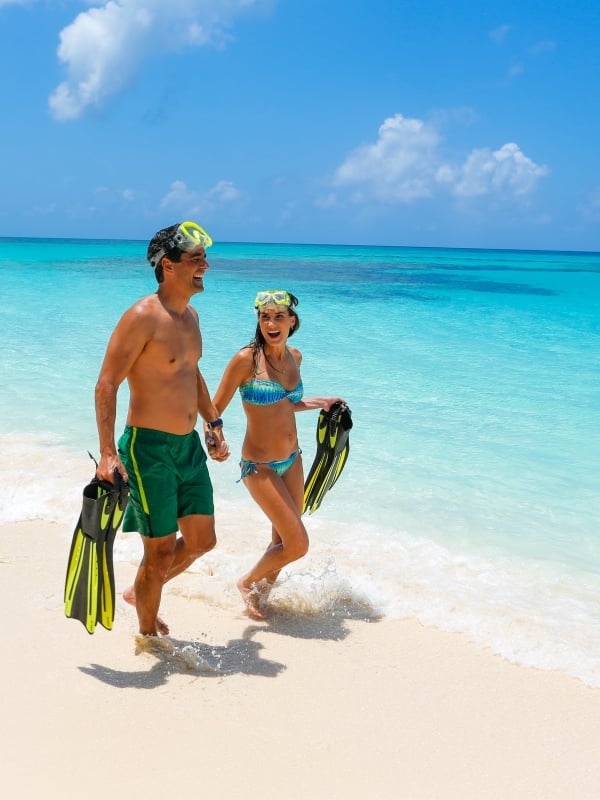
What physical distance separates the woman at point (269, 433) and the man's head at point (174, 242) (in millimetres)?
564

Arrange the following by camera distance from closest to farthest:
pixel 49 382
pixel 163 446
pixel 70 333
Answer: pixel 163 446
pixel 49 382
pixel 70 333

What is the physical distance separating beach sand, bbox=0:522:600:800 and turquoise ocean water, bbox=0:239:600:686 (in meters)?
0.31

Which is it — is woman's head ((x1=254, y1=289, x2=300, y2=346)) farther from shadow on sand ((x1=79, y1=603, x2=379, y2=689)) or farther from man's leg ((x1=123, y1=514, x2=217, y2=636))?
shadow on sand ((x1=79, y1=603, x2=379, y2=689))

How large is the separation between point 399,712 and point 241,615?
1071 millimetres

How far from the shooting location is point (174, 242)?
3178 mm

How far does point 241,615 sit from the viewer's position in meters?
3.79

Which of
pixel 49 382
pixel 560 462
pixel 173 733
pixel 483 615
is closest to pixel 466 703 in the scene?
pixel 483 615

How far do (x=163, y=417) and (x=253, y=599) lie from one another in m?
1.14

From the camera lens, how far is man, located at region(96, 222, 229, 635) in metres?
3.13

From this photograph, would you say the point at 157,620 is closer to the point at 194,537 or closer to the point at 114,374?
the point at 194,537

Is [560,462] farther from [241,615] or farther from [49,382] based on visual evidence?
[49,382]

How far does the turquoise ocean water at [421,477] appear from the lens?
4.04m

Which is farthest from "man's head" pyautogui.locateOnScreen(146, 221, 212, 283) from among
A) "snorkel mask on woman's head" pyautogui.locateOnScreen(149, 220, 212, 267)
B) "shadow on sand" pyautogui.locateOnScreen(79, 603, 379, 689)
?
"shadow on sand" pyautogui.locateOnScreen(79, 603, 379, 689)

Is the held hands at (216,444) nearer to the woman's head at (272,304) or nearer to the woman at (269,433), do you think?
the woman at (269,433)
